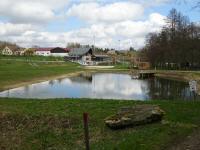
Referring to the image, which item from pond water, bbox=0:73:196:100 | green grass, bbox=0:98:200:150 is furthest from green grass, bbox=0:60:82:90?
green grass, bbox=0:98:200:150

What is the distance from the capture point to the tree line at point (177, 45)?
99625mm

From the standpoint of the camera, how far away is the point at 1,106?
20531 millimetres

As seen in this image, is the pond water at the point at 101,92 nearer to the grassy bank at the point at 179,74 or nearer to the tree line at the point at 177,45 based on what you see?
the grassy bank at the point at 179,74

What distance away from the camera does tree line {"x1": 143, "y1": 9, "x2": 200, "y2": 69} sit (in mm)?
99625

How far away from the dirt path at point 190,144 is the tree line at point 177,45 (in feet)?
281

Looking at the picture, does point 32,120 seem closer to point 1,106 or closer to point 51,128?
point 51,128

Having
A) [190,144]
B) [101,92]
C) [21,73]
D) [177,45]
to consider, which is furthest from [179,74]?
[190,144]

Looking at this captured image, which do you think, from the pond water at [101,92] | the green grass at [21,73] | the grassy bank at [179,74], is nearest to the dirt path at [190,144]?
the pond water at [101,92]

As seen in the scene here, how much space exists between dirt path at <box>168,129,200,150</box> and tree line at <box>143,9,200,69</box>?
85704 mm

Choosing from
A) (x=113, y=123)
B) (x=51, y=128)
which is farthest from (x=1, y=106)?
(x=113, y=123)

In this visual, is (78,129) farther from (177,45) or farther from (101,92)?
(177,45)

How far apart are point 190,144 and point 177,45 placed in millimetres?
90614

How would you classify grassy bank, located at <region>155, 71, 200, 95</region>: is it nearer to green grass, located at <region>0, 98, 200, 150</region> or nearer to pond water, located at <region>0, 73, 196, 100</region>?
pond water, located at <region>0, 73, 196, 100</region>

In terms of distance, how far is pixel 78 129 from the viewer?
625 inches
